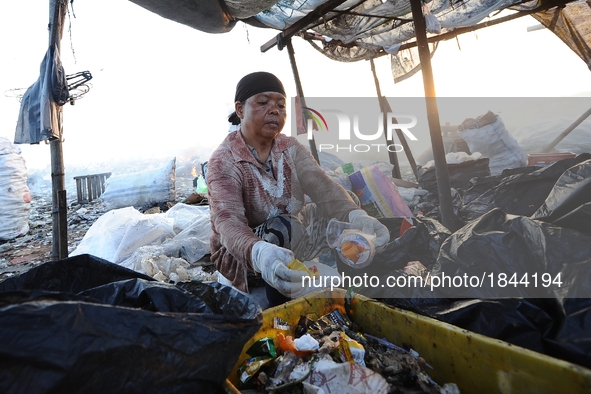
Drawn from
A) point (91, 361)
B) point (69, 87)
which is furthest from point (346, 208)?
point (69, 87)

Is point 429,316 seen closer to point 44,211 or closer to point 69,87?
point 69,87

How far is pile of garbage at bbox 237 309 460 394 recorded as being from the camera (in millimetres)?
1030

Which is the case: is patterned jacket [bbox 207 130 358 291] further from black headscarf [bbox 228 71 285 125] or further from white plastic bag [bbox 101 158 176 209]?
white plastic bag [bbox 101 158 176 209]

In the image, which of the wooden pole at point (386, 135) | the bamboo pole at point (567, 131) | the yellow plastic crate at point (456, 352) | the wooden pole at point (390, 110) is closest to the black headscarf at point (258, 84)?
the yellow plastic crate at point (456, 352)

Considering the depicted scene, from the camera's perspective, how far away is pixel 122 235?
4012 millimetres

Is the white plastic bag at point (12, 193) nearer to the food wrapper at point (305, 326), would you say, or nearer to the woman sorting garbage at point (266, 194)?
the woman sorting garbage at point (266, 194)

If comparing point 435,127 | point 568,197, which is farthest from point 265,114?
point 435,127

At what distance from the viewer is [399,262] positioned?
6.67 feet

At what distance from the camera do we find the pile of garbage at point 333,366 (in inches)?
40.6

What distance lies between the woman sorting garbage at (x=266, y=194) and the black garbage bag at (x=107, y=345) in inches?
40.7

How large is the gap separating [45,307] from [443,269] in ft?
5.55

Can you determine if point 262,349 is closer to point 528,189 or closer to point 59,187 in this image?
point 528,189

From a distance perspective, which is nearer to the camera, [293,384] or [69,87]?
[293,384]

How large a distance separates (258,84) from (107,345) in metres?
1.87
